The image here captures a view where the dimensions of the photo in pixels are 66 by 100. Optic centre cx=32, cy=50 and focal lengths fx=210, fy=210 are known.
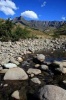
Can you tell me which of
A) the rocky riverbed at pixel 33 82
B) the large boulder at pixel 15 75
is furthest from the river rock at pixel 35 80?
the large boulder at pixel 15 75

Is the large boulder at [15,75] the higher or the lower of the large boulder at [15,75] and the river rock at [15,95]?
the higher

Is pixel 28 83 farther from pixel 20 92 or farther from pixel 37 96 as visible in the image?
pixel 37 96

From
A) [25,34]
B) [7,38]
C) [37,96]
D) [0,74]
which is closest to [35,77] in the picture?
[0,74]

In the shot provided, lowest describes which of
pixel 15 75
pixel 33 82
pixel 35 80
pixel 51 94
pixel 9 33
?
pixel 33 82

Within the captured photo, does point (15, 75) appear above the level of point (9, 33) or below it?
below

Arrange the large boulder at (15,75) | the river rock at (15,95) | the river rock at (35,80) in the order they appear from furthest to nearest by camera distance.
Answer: the large boulder at (15,75) → the river rock at (35,80) → the river rock at (15,95)

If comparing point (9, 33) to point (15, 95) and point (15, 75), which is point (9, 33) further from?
point (15, 95)

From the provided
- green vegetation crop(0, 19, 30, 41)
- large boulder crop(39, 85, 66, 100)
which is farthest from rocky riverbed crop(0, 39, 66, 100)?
green vegetation crop(0, 19, 30, 41)

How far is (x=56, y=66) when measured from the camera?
20422 millimetres

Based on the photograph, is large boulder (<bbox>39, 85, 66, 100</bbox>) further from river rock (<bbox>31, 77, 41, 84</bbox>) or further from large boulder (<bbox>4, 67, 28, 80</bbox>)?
large boulder (<bbox>4, 67, 28, 80</bbox>)

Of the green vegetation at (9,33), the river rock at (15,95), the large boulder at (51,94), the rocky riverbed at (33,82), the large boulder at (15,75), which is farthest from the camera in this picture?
the green vegetation at (9,33)

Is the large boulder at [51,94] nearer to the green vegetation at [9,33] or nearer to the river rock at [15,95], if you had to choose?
the river rock at [15,95]

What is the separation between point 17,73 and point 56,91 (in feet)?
17.6

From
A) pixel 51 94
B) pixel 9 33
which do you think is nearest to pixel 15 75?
pixel 51 94
